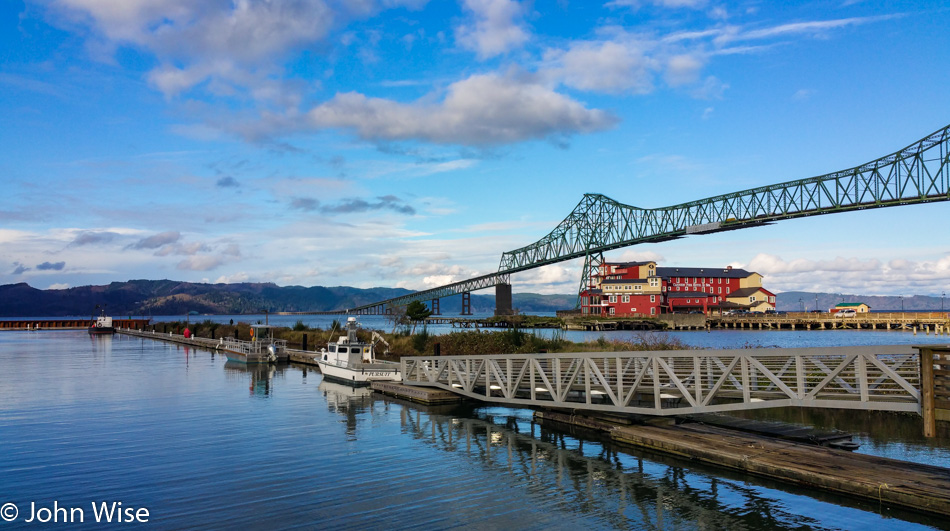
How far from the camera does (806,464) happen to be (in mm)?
14586

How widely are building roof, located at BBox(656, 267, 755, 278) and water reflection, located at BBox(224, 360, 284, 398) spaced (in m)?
104

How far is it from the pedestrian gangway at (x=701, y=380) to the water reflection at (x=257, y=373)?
362 inches

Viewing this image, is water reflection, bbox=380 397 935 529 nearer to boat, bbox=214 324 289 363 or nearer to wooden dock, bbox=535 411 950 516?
wooden dock, bbox=535 411 950 516

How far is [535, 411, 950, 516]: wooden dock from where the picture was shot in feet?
40.8

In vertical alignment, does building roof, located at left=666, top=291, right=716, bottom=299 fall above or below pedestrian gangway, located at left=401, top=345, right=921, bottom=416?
above

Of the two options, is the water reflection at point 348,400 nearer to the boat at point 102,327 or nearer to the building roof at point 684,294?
the boat at point 102,327

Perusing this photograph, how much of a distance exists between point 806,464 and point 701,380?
8.13 metres

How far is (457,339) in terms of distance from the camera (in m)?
43.7

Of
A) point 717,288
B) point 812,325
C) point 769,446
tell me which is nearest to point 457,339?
point 769,446

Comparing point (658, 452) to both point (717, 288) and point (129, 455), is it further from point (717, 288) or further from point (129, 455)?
point (717, 288)

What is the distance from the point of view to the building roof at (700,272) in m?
139

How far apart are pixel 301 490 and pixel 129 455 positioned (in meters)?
7.40

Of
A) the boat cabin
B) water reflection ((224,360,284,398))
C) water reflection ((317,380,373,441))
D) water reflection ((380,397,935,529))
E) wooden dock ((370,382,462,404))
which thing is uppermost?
the boat cabin

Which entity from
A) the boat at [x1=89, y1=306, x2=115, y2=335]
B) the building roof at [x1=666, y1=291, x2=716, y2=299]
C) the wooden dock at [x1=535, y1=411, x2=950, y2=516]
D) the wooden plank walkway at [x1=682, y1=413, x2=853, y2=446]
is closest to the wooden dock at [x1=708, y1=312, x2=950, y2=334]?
the building roof at [x1=666, y1=291, x2=716, y2=299]
